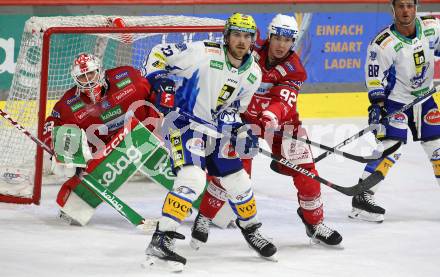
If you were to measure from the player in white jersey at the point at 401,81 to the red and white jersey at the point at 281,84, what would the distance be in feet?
2.21

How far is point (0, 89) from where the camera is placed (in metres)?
7.89

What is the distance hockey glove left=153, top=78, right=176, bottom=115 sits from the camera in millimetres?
4891

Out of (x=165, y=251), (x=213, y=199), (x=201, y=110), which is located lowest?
(x=165, y=251)

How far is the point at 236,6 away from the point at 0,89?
1964mm

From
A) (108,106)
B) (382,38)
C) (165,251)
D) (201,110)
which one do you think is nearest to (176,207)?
(165,251)

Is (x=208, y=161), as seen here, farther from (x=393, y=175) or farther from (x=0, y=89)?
(x=0, y=89)

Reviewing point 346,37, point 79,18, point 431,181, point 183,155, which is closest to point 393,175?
point 431,181

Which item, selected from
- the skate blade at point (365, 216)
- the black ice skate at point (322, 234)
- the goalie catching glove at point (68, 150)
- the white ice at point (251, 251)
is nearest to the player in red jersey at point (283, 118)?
the black ice skate at point (322, 234)

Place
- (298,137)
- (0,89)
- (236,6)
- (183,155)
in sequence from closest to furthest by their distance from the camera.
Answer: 1. (183,155)
2. (298,137)
3. (0,89)
4. (236,6)

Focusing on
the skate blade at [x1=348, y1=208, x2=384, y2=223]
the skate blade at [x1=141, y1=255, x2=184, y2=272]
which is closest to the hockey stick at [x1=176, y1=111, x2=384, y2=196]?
the skate blade at [x1=348, y1=208, x2=384, y2=223]

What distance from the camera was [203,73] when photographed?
16.1 ft

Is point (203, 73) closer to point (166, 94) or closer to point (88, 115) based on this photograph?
point (166, 94)

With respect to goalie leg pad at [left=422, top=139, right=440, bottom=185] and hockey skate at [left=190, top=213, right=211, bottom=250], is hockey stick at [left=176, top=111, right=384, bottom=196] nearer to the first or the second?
goalie leg pad at [left=422, top=139, right=440, bottom=185]

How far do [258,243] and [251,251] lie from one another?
202mm
